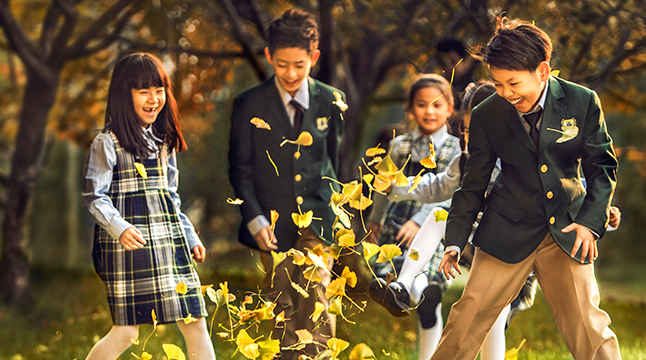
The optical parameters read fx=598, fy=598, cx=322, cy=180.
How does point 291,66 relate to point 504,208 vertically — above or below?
above

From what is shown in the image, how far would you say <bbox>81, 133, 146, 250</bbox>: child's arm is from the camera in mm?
3004

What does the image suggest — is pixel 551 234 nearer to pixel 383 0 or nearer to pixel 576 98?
pixel 576 98

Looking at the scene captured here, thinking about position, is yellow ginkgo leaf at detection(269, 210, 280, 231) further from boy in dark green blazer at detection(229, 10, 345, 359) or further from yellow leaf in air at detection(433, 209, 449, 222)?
yellow leaf in air at detection(433, 209, 449, 222)

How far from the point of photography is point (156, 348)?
4.62 meters

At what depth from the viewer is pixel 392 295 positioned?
10.6 feet

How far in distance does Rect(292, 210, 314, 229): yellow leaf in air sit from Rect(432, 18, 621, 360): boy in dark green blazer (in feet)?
2.56

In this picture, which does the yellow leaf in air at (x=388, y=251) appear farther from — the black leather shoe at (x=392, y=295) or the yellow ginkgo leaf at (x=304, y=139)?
the yellow ginkgo leaf at (x=304, y=139)

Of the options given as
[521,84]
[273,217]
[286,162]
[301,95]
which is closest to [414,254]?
[273,217]

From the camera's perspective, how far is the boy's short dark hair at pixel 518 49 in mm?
2783

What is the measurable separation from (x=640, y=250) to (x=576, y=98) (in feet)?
58.5

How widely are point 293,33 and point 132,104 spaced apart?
0.99m

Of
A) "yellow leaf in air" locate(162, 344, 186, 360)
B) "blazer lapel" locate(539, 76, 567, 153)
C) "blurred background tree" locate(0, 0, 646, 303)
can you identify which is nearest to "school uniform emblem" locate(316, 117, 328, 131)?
"blurred background tree" locate(0, 0, 646, 303)

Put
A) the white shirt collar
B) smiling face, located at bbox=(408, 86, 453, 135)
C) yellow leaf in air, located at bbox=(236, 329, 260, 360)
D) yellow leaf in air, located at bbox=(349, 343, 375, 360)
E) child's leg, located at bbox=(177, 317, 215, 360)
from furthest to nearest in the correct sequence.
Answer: smiling face, located at bbox=(408, 86, 453, 135), the white shirt collar, child's leg, located at bbox=(177, 317, 215, 360), yellow leaf in air, located at bbox=(236, 329, 260, 360), yellow leaf in air, located at bbox=(349, 343, 375, 360)

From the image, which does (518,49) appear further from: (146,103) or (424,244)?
(146,103)
